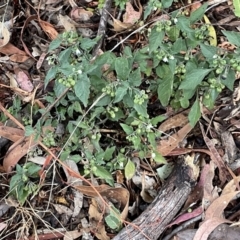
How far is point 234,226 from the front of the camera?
6.22 feet

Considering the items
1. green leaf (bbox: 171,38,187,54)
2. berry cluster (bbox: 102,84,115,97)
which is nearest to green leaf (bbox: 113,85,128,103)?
berry cluster (bbox: 102,84,115,97)

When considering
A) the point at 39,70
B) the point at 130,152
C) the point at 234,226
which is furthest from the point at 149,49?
the point at 234,226

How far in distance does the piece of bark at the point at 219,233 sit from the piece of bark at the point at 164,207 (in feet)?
0.26

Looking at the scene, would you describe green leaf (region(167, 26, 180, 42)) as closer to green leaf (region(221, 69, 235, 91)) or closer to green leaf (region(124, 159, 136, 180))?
green leaf (region(221, 69, 235, 91))

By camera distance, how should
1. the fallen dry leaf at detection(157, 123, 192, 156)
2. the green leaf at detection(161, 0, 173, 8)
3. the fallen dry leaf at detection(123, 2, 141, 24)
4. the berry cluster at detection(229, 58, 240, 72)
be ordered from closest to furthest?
the berry cluster at detection(229, 58, 240, 72) → the green leaf at detection(161, 0, 173, 8) → the fallen dry leaf at detection(157, 123, 192, 156) → the fallen dry leaf at detection(123, 2, 141, 24)

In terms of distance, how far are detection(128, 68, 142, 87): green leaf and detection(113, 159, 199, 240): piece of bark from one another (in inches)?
16.5

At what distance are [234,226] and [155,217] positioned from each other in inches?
12.7

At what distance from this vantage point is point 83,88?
5.58 feet

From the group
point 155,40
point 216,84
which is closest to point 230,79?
point 216,84

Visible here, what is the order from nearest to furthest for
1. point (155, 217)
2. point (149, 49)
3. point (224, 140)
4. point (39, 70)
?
1. point (149, 49)
2. point (155, 217)
3. point (224, 140)
4. point (39, 70)

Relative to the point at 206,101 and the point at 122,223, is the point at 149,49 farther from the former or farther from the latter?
the point at 122,223

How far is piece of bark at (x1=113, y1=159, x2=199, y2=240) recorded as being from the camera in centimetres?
188

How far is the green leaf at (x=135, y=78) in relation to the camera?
1.76m

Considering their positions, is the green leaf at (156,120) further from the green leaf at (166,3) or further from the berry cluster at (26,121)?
the berry cluster at (26,121)
